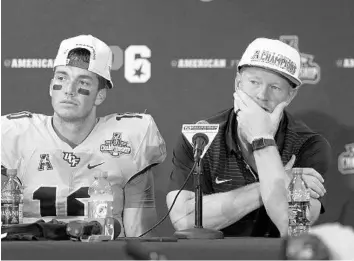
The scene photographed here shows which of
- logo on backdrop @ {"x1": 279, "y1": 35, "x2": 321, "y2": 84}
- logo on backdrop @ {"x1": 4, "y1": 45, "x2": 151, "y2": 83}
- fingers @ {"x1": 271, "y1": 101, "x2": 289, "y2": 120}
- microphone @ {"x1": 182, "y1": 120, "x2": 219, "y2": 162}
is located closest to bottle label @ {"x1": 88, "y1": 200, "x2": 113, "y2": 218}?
microphone @ {"x1": 182, "y1": 120, "x2": 219, "y2": 162}

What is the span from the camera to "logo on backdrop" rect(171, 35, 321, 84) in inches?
129

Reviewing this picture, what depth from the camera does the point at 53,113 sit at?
3373 mm

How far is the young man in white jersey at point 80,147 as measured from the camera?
311 cm

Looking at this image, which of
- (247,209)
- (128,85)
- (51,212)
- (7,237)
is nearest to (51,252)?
(7,237)

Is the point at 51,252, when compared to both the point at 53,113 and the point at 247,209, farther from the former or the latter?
the point at 53,113

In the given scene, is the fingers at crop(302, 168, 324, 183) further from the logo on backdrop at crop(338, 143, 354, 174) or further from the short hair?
the short hair

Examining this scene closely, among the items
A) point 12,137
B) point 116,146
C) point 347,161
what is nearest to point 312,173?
point 347,161

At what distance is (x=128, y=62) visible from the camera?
3.33m

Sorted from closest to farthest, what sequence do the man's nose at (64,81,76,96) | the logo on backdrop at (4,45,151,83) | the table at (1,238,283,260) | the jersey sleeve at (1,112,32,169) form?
the table at (1,238,283,260) < the man's nose at (64,81,76,96) < the jersey sleeve at (1,112,32,169) < the logo on backdrop at (4,45,151,83)

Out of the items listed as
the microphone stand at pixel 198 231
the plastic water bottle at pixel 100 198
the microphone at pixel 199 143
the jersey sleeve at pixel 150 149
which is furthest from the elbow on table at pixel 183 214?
the jersey sleeve at pixel 150 149

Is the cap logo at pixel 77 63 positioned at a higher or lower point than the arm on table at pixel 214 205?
higher

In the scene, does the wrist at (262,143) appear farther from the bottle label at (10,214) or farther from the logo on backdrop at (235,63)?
the bottle label at (10,214)

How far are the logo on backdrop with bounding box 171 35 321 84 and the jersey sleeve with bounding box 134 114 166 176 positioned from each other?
11.9 inches

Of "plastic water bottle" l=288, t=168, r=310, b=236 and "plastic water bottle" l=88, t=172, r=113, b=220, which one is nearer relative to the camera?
"plastic water bottle" l=288, t=168, r=310, b=236
